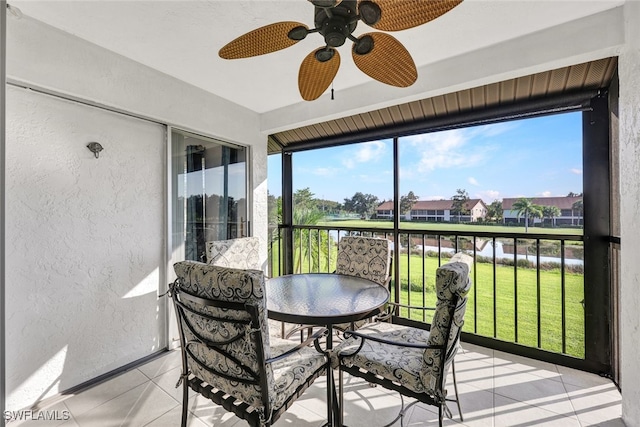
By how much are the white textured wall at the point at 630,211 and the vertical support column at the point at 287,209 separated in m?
3.30

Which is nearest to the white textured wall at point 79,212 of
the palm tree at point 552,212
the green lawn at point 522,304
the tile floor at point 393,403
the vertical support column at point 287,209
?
the tile floor at point 393,403

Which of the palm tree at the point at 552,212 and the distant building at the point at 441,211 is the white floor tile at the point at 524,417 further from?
the distant building at the point at 441,211

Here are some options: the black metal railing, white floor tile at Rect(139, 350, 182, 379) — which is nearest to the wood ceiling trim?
the black metal railing

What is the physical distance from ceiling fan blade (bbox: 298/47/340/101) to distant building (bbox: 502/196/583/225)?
2037mm

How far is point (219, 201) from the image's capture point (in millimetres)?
3139

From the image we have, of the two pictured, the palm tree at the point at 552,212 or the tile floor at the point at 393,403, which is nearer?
the tile floor at the point at 393,403

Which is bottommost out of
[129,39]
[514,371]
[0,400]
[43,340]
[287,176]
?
[514,371]

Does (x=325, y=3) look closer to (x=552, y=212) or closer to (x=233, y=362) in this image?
(x=233, y=362)

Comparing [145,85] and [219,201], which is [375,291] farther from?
[145,85]

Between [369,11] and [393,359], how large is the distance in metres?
1.69

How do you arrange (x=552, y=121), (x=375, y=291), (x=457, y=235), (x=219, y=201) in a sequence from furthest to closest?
(x=219, y=201)
(x=457, y=235)
(x=552, y=121)
(x=375, y=291)

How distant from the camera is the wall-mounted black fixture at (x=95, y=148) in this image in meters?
2.08

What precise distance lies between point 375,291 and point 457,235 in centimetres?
142

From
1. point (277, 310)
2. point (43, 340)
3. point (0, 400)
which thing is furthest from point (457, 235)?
point (43, 340)
